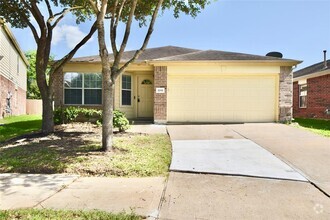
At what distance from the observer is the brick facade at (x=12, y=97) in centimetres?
1808

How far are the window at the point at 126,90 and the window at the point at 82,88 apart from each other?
113 cm

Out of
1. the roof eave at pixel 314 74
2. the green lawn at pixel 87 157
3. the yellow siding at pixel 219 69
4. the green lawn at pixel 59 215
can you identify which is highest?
the roof eave at pixel 314 74

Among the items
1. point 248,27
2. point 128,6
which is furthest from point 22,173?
point 248,27

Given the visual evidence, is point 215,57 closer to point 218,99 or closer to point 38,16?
point 218,99

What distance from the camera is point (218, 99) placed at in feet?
45.2

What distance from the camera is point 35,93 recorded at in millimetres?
42531

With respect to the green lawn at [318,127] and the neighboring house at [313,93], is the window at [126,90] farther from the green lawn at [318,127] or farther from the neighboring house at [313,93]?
the neighboring house at [313,93]

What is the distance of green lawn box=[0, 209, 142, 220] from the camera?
3609mm

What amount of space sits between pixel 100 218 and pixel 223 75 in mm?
11173

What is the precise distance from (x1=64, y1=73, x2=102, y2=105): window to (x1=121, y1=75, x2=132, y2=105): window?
1.13m

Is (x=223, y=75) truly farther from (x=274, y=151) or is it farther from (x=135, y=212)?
(x=135, y=212)

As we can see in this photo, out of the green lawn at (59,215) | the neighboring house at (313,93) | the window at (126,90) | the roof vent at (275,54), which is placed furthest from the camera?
the roof vent at (275,54)

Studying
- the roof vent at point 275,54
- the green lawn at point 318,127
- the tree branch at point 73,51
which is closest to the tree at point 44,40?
the tree branch at point 73,51

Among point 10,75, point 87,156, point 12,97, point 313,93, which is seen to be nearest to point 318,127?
point 313,93
